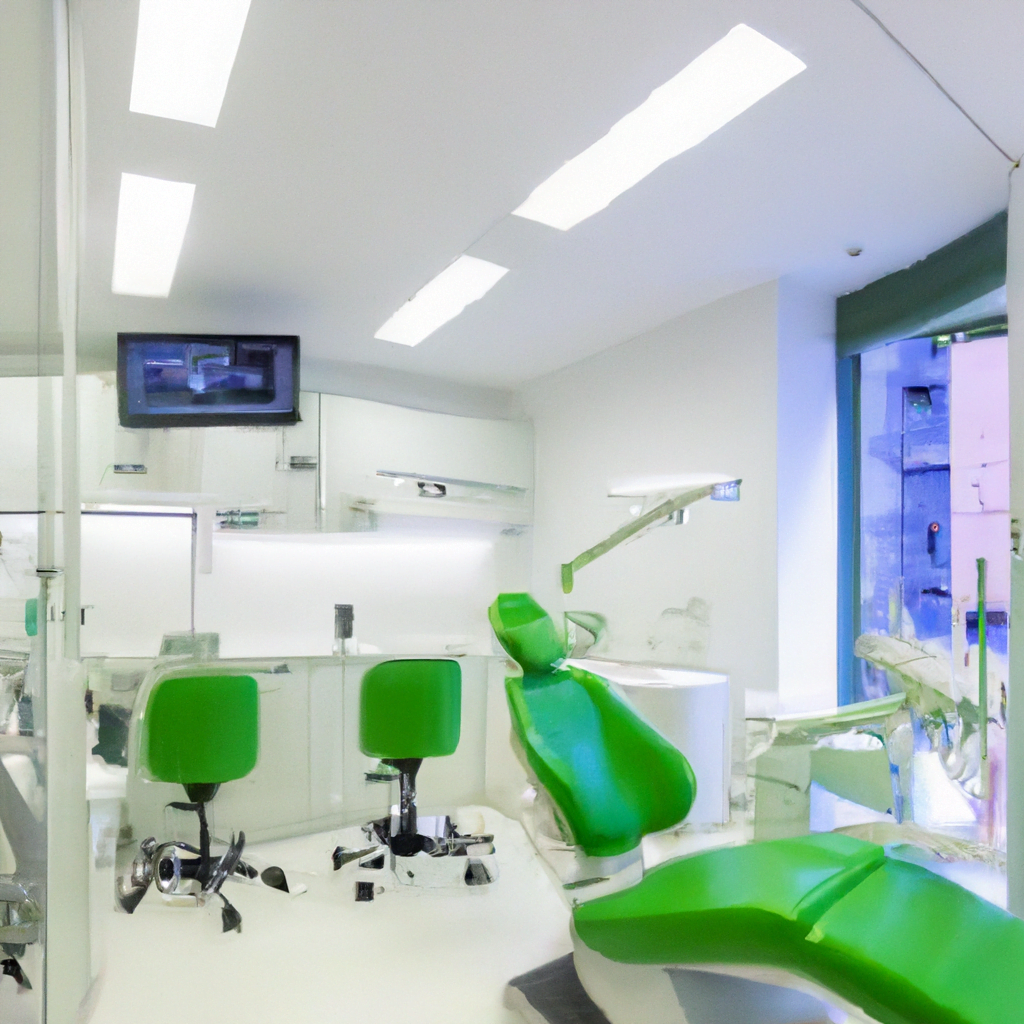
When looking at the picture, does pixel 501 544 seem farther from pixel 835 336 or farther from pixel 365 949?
pixel 835 336

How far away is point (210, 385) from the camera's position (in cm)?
94

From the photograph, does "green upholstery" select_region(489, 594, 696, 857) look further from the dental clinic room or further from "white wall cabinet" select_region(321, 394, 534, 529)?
"white wall cabinet" select_region(321, 394, 534, 529)

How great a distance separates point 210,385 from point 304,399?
13cm

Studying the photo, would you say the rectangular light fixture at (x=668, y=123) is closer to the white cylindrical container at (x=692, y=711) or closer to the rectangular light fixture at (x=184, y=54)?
the rectangular light fixture at (x=184, y=54)

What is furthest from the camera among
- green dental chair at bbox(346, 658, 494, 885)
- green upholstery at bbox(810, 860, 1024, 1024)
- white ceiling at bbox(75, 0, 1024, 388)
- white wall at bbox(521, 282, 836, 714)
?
white wall at bbox(521, 282, 836, 714)

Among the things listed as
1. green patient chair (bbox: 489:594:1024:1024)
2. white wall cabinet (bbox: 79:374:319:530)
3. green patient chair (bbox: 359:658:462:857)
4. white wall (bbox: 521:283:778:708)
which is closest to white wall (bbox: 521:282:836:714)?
white wall (bbox: 521:283:778:708)

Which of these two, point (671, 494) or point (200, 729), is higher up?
point (671, 494)

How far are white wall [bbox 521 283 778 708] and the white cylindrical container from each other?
0.07 m

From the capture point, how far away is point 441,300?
105 centimetres

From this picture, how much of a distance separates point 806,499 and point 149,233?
1150 mm

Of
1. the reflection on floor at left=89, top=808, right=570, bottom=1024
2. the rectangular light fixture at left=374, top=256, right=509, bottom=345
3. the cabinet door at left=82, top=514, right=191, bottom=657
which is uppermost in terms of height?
the rectangular light fixture at left=374, top=256, right=509, bottom=345

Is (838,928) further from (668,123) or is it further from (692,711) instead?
(668,123)

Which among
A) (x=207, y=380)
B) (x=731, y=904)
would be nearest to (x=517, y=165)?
(x=207, y=380)

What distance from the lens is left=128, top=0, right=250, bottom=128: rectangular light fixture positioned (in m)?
0.79
